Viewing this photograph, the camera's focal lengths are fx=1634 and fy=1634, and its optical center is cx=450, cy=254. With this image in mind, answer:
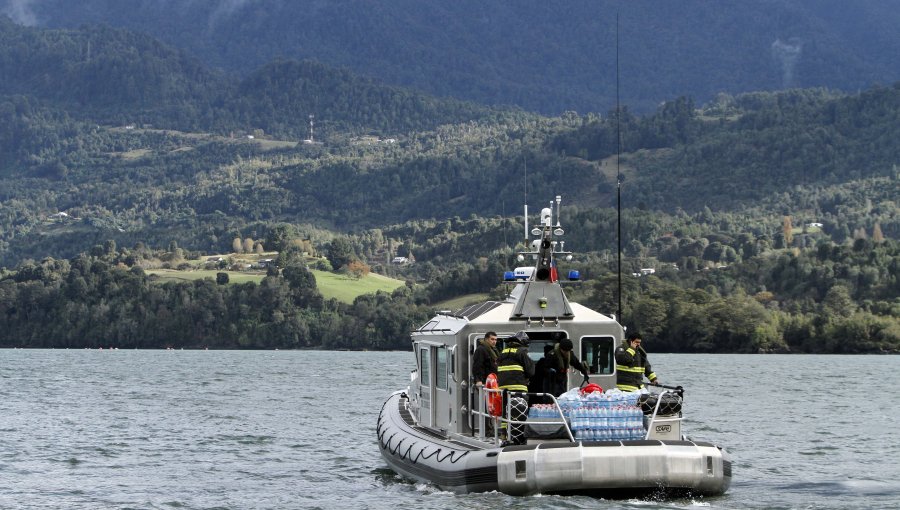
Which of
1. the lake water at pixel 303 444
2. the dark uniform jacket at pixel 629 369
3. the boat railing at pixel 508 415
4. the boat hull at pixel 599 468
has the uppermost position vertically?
the dark uniform jacket at pixel 629 369

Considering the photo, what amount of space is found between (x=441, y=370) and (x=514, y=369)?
138 inches

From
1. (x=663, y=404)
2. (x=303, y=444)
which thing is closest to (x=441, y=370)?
(x=663, y=404)

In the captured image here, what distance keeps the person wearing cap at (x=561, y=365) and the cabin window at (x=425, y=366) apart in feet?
13.2

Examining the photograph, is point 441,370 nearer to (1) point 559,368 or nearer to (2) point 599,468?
(1) point 559,368

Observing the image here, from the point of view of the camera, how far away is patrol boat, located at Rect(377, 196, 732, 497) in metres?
25.2

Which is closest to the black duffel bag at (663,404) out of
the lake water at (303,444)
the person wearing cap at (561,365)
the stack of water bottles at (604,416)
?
the stack of water bottles at (604,416)

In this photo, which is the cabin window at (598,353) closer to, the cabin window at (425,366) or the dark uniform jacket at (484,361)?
the dark uniform jacket at (484,361)

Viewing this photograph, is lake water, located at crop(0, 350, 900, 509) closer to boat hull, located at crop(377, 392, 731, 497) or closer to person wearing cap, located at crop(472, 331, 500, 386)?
boat hull, located at crop(377, 392, 731, 497)

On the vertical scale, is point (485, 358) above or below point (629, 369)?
above

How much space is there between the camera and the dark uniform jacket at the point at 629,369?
2731 centimetres

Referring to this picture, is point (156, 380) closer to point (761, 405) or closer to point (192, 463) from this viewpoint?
point (761, 405)

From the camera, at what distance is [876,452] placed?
1624 inches

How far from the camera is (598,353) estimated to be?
28.3 meters

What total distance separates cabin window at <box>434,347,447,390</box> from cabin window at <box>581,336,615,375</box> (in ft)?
8.67
